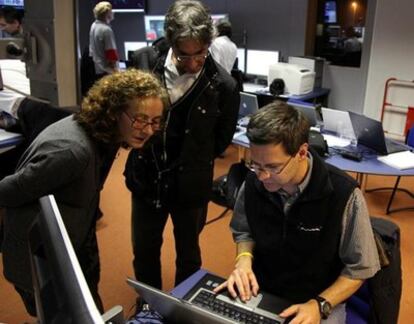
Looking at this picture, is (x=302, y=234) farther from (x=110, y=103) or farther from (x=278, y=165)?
(x=110, y=103)

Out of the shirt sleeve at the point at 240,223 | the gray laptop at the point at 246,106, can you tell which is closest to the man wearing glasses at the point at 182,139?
the shirt sleeve at the point at 240,223

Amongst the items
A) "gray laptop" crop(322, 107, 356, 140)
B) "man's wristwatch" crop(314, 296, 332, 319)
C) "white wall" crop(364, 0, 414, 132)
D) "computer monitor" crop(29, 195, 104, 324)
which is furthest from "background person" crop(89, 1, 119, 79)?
"computer monitor" crop(29, 195, 104, 324)

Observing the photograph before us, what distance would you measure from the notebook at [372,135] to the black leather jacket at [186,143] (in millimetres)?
1226

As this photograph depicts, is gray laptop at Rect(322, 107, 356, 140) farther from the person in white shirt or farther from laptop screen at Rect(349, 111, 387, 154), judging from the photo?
the person in white shirt

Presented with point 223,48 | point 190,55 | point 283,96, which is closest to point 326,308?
point 190,55

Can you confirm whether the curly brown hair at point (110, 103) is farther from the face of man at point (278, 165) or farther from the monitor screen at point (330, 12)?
the monitor screen at point (330, 12)

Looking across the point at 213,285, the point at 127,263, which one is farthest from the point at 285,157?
the point at 127,263

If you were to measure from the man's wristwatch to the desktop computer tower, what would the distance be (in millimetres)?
4138

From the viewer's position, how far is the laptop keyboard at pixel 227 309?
1.19 meters

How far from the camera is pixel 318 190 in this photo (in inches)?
50.0

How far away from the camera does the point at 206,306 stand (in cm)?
125

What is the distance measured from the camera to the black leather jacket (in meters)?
1.78

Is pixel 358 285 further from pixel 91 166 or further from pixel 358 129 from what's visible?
pixel 358 129

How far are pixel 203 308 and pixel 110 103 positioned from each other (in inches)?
26.7
